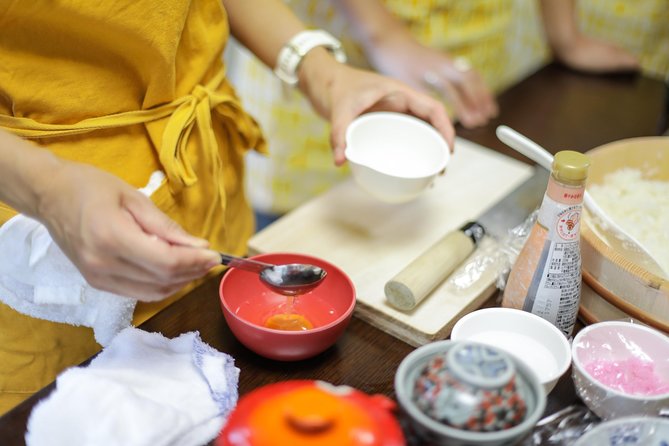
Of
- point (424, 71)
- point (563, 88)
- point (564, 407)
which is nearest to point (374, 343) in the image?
point (564, 407)

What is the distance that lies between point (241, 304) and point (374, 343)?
0.19m

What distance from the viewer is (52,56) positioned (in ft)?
3.13

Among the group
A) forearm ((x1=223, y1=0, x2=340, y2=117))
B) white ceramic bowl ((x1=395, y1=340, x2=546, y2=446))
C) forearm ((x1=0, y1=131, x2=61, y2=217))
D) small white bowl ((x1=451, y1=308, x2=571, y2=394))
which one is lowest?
small white bowl ((x1=451, y1=308, x2=571, y2=394))

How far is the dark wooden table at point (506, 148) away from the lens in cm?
92

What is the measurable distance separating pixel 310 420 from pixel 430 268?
46 centimetres

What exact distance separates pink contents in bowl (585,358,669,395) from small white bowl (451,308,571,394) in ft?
0.14

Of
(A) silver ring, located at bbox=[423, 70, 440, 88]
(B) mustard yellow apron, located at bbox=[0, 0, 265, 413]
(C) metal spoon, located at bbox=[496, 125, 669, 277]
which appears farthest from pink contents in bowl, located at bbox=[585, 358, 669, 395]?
(A) silver ring, located at bbox=[423, 70, 440, 88]

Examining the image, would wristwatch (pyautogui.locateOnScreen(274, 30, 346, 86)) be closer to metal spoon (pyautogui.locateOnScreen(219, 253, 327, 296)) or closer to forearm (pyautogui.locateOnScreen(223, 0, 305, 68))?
forearm (pyautogui.locateOnScreen(223, 0, 305, 68))

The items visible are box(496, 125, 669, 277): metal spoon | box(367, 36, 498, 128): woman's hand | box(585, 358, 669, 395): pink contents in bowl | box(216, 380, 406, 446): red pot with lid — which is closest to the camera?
box(216, 380, 406, 446): red pot with lid

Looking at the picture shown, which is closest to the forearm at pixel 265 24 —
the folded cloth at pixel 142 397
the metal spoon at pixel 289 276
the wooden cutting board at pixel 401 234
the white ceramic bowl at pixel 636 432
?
the wooden cutting board at pixel 401 234

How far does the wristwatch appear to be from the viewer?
1302 mm

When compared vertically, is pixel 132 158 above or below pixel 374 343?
above

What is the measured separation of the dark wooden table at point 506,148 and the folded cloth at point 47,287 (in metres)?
0.06

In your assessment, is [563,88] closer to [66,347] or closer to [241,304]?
[241,304]
